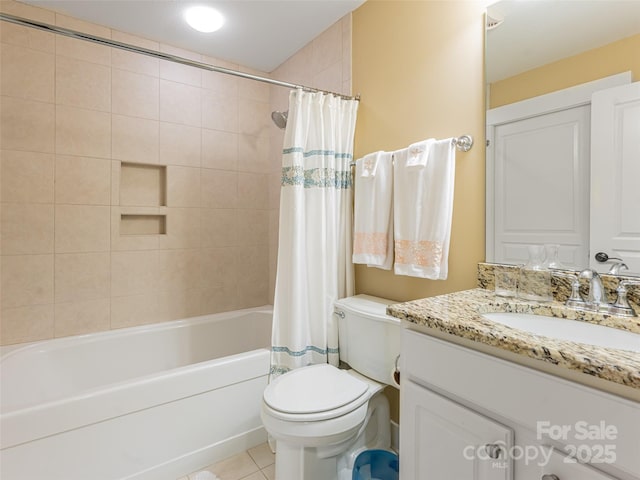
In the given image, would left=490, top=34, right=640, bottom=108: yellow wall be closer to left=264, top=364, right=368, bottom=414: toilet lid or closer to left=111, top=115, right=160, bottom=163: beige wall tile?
left=264, top=364, right=368, bottom=414: toilet lid

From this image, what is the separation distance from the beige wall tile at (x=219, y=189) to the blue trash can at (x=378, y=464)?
1.90 m

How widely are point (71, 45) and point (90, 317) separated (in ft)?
5.45

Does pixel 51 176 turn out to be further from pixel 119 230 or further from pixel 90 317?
pixel 90 317

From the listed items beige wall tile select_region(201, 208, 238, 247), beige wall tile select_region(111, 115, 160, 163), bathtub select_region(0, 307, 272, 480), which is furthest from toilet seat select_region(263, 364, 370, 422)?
beige wall tile select_region(111, 115, 160, 163)

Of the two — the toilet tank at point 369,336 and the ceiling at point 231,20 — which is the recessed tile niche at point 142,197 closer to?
the ceiling at point 231,20

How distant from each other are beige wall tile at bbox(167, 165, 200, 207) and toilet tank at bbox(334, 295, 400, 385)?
1.37m

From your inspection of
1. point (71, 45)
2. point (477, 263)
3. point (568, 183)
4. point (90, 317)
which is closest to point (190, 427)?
point (90, 317)

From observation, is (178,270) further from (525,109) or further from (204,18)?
(525,109)

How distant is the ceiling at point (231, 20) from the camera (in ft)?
6.14

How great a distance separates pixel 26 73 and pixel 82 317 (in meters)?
1.45

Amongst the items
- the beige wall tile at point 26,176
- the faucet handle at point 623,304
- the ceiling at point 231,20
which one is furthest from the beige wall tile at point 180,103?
the faucet handle at point 623,304

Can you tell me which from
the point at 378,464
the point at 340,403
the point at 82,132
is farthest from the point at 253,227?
the point at 378,464

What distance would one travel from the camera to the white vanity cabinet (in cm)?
59

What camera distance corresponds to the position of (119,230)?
216 centimetres
